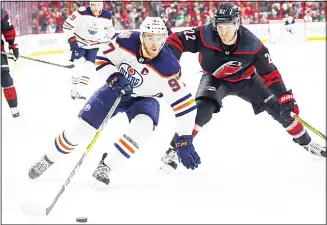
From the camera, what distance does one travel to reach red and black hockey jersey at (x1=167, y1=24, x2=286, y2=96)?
330 centimetres

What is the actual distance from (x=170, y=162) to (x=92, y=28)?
10.4 feet

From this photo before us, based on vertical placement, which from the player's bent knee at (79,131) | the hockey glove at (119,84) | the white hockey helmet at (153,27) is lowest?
the player's bent knee at (79,131)

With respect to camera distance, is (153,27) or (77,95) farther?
(77,95)

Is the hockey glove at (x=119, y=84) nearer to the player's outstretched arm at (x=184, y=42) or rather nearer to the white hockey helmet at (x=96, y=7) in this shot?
the player's outstretched arm at (x=184, y=42)

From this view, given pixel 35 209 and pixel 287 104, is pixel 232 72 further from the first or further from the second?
pixel 35 209

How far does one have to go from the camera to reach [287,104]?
3.31 meters

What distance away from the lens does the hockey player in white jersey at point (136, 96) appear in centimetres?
287

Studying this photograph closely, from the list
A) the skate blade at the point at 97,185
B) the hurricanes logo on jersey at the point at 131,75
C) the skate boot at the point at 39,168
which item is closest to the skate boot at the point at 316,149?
the hurricanes logo on jersey at the point at 131,75

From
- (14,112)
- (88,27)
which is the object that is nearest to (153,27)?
(14,112)

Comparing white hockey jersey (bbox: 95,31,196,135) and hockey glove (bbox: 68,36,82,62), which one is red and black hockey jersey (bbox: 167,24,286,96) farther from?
hockey glove (bbox: 68,36,82,62)

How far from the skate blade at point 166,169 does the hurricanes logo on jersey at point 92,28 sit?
10.2ft

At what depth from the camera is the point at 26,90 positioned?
683 centimetres

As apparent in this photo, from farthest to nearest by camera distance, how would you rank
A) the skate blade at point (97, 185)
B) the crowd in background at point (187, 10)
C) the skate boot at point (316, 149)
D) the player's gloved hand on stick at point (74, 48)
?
the crowd in background at point (187, 10)
the player's gloved hand on stick at point (74, 48)
the skate boot at point (316, 149)
the skate blade at point (97, 185)

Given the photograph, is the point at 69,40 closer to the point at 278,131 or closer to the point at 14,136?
the point at 14,136
